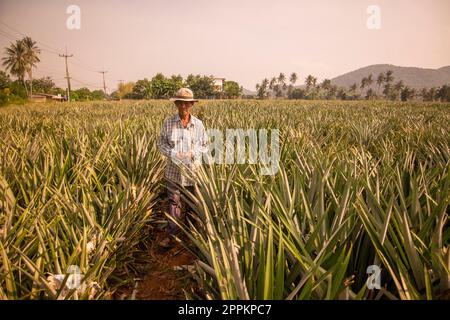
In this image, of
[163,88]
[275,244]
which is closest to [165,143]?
[275,244]

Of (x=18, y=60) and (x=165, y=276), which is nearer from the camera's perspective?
(x=165, y=276)

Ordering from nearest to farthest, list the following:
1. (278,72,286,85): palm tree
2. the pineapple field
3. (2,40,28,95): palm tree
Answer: the pineapple field, (2,40,28,95): palm tree, (278,72,286,85): palm tree

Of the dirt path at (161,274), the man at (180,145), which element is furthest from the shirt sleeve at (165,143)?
the dirt path at (161,274)

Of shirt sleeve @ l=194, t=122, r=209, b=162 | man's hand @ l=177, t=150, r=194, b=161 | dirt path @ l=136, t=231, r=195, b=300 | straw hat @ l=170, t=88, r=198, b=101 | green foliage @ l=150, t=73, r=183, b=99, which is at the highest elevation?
green foliage @ l=150, t=73, r=183, b=99

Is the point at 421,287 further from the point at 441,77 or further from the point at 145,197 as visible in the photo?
the point at 441,77

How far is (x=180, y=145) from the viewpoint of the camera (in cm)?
229

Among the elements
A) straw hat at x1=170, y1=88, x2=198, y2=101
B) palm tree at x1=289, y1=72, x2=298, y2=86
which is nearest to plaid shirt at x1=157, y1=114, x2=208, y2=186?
straw hat at x1=170, y1=88, x2=198, y2=101

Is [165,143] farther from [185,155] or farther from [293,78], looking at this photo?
[293,78]

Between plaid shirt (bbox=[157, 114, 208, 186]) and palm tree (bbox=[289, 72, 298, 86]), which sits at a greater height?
palm tree (bbox=[289, 72, 298, 86])

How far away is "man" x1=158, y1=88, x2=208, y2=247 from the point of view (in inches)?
86.5

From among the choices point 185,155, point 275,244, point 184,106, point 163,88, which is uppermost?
point 163,88

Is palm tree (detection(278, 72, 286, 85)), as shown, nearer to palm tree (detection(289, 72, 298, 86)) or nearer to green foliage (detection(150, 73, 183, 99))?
palm tree (detection(289, 72, 298, 86))
